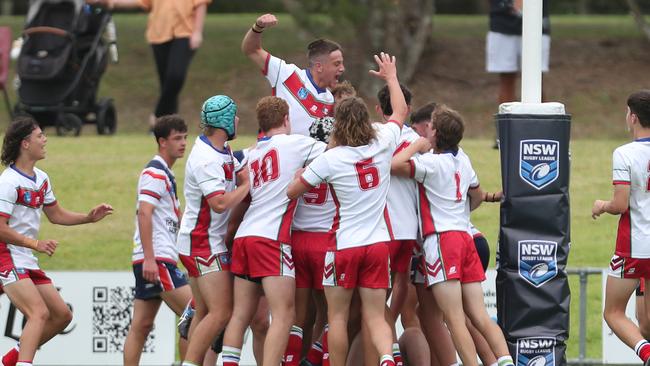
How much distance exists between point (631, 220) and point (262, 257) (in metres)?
2.72

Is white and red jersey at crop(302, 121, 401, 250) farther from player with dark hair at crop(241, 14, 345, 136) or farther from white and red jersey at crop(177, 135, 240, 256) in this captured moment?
player with dark hair at crop(241, 14, 345, 136)

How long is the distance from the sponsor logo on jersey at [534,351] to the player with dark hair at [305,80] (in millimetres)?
2227

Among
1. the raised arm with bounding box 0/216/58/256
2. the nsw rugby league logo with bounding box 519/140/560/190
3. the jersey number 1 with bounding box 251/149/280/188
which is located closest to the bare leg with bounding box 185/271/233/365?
the jersey number 1 with bounding box 251/149/280/188

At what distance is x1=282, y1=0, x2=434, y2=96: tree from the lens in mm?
20647

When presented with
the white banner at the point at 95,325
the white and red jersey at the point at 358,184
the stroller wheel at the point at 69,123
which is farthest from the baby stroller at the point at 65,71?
the white and red jersey at the point at 358,184

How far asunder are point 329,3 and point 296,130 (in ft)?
36.9

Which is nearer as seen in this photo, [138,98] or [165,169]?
[165,169]

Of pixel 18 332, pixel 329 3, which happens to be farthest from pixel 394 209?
pixel 329 3

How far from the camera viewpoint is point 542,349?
354 inches

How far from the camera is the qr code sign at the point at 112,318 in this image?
11133 mm

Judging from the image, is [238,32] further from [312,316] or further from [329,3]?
[312,316]

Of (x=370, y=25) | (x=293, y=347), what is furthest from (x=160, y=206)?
(x=370, y=25)

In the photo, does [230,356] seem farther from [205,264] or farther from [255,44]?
[255,44]

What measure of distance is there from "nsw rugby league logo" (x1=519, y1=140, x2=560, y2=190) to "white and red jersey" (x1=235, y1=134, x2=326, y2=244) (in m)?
1.41
